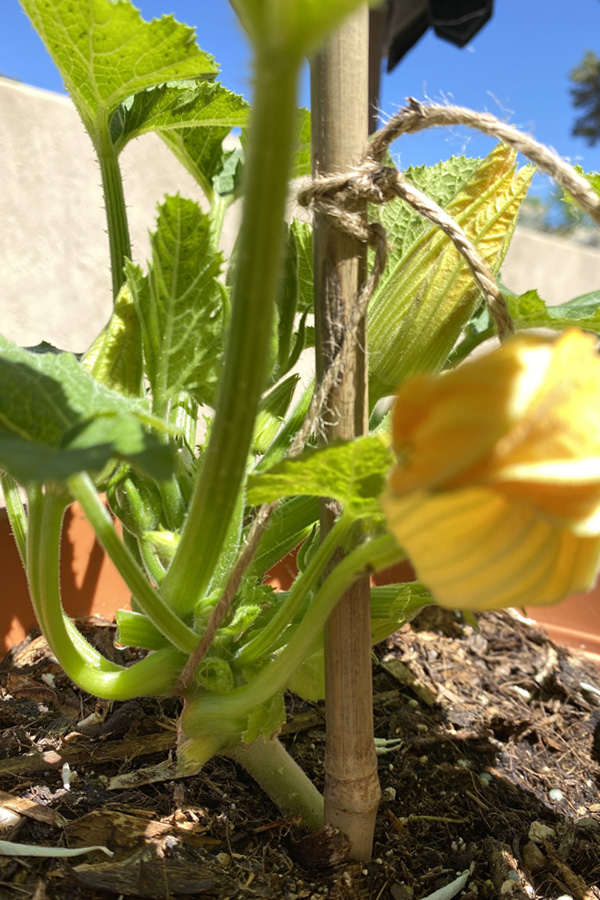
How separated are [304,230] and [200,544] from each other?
0.37 m

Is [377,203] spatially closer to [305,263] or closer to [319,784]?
[305,263]

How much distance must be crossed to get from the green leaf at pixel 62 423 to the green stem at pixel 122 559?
0.03 m

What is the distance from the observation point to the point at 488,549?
1.17ft

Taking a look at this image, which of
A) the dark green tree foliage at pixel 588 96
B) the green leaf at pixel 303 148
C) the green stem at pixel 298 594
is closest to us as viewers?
the green stem at pixel 298 594

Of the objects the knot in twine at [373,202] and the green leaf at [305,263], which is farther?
the green leaf at [305,263]

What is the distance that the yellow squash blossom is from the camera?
12.4 inches

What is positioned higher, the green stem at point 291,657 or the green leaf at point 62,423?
the green leaf at point 62,423

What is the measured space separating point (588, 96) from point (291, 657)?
55.2 feet

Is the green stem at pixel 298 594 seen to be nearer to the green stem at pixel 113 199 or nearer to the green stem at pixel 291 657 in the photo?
the green stem at pixel 291 657

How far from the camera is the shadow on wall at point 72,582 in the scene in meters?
0.92

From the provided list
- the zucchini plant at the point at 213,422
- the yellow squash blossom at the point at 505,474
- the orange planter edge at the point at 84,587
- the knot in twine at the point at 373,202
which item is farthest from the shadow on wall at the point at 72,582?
the yellow squash blossom at the point at 505,474

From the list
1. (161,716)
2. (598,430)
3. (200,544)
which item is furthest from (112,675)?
(598,430)

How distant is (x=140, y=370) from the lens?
62 cm

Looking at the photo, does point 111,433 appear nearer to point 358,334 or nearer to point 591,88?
point 358,334
